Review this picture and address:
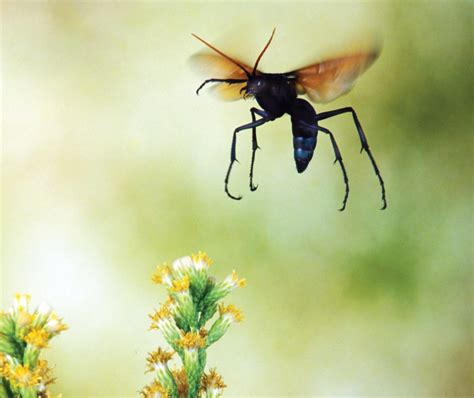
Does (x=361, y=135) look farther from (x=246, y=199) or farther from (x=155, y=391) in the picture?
(x=155, y=391)

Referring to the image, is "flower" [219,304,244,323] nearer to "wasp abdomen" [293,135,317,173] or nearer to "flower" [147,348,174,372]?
"flower" [147,348,174,372]

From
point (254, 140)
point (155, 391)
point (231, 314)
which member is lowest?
point (155, 391)

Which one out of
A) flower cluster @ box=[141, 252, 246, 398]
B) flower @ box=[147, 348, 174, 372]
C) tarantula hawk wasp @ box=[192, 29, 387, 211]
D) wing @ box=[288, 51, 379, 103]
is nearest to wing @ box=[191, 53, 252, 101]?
tarantula hawk wasp @ box=[192, 29, 387, 211]

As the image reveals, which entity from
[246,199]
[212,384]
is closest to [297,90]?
[246,199]

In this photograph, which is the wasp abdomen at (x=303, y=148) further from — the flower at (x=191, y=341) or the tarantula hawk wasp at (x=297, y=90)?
the flower at (x=191, y=341)

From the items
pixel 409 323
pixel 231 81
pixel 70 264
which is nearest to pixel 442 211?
pixel 409 323

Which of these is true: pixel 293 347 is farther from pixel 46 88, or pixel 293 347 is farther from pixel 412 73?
pixel 46 88
